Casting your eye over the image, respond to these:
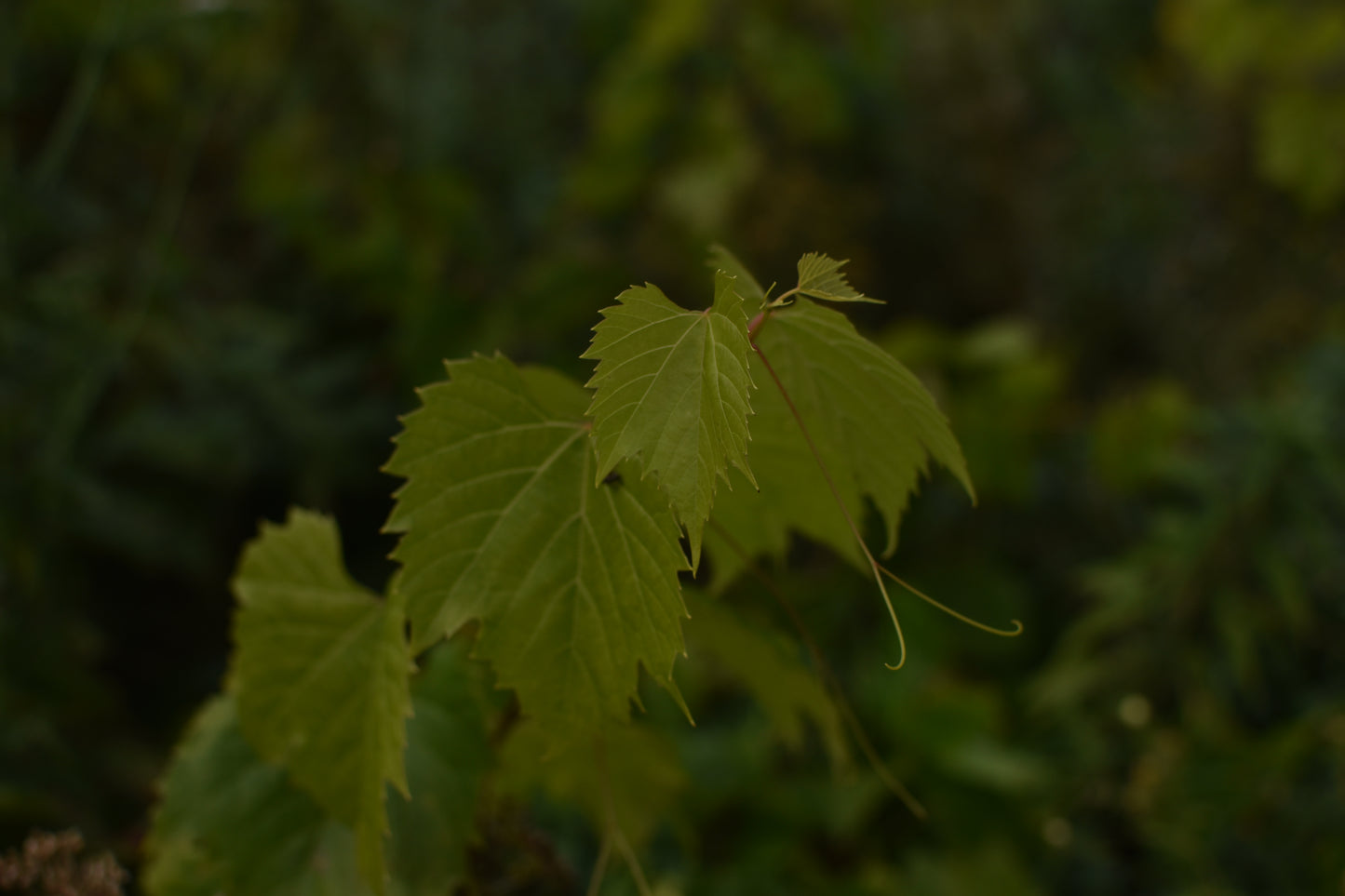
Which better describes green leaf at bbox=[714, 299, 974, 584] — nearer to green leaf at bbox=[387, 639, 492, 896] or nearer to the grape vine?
the grape vine

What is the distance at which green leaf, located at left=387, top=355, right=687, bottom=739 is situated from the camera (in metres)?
0.30

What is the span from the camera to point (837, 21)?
6.27 ft

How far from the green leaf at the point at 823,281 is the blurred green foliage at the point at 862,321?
0.29 metres

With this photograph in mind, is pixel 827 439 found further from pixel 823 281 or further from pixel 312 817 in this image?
pixel 312 817

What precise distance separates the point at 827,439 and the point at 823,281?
10 cm

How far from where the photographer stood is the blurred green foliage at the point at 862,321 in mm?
1034

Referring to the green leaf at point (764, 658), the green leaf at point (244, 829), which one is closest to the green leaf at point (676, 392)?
the green leaf at point (764, 658)

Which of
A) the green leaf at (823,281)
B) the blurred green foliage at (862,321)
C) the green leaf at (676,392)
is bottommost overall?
the blurred green foliage at (862,321)

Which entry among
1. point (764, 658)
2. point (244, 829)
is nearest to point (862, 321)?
point (764, 658)

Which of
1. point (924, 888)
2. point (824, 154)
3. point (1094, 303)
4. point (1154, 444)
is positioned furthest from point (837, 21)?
point (924, 888)

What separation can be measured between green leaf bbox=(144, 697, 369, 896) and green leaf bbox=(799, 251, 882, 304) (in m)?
0.31

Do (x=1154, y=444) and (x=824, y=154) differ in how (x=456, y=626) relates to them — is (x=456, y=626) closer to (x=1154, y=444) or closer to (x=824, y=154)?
(x=1154, y=444)

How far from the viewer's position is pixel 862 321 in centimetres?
172

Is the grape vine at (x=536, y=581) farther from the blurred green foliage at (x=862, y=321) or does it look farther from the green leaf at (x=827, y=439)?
the blurred green foliage at (x=862, y=321)
